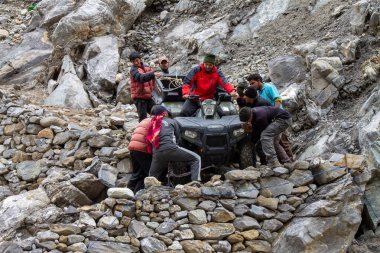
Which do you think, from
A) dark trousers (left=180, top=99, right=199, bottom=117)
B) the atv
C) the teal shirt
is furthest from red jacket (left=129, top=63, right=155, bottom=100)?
the teal shirt

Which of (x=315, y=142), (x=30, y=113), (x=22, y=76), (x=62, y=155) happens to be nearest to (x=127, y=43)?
(x=22, y=76)

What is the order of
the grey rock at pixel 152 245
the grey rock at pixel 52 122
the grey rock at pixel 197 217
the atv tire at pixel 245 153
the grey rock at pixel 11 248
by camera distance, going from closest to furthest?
the grey rock at pixel 11 248, the grey rock at pixel 152 245, the grey rock at pixel 197 217, the atv tire at pixel 245 153, the grey rock at pixel 52 122

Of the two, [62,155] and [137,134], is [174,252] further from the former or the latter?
[62,155]

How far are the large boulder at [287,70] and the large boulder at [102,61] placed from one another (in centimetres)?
573

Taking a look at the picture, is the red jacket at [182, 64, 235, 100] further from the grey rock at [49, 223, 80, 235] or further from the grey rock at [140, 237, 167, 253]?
the grey rock at [49, 223, 80, 235]

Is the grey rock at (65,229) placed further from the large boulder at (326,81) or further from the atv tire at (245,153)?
the large boulder at (326,81)

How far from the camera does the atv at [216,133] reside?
8.00 meters

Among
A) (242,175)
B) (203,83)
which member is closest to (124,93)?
(203,83)

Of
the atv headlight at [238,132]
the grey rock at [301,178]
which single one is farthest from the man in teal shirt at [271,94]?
the atv headlight at [238,132]

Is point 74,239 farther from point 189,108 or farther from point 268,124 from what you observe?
point 268,124

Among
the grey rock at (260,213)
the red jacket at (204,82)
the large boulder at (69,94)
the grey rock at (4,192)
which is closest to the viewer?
the grey rock at (260,213)

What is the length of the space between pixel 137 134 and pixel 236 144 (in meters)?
1.54

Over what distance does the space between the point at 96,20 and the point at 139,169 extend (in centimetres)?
1014

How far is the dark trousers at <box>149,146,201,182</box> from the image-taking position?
779 cm
